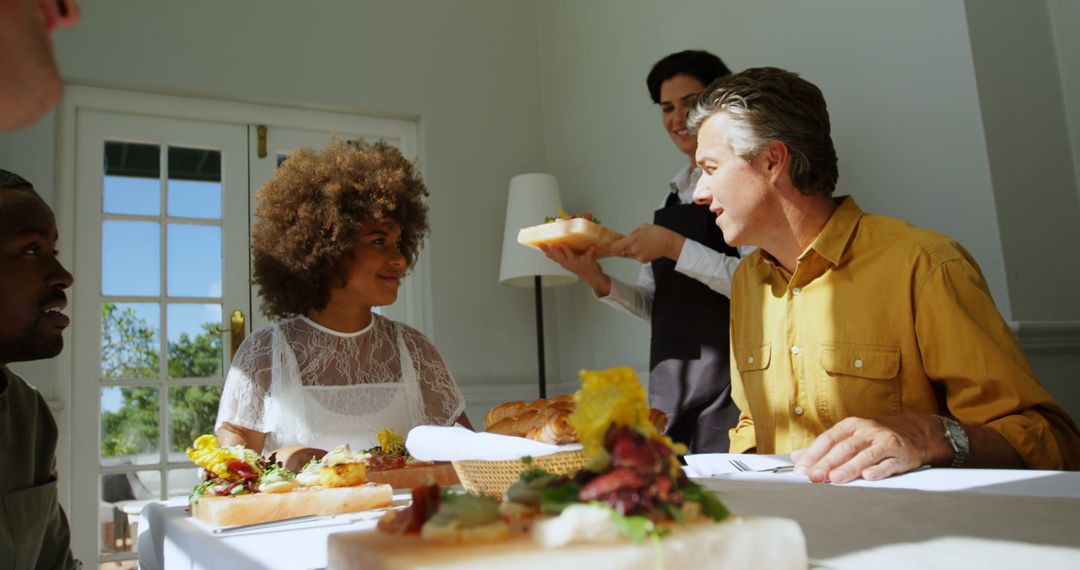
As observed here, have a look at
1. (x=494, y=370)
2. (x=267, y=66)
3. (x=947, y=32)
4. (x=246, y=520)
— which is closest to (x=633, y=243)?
(x=947, y=32)

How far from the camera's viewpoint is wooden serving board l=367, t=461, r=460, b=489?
1.75 m

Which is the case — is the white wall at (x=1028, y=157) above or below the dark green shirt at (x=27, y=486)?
above

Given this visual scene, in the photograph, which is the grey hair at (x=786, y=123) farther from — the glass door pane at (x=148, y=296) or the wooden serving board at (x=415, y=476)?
the glass door pane at (x=148, y=296)

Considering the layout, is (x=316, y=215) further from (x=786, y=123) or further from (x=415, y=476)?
(x=786, y=123)

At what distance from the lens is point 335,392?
7.91ft

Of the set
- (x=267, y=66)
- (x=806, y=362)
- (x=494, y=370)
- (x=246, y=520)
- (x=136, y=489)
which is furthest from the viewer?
(x=494, y=370)

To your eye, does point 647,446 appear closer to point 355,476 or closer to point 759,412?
point 355,476

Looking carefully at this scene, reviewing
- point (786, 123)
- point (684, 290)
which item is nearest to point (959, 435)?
point (786, 123)

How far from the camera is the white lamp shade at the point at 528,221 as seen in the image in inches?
177

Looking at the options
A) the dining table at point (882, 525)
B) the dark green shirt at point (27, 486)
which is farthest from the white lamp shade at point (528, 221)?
the dining table at point (882, 525)

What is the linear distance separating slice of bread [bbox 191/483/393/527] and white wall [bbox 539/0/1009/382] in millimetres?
2041

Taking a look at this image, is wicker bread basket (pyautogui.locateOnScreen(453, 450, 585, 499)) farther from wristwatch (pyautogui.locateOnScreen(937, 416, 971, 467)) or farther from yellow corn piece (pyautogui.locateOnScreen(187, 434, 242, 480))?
wristwatch (pyautogui.locateOnScreen(937, 416, 971, 467))

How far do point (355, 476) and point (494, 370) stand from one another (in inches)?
140

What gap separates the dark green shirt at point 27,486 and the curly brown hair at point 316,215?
95 centimetres
